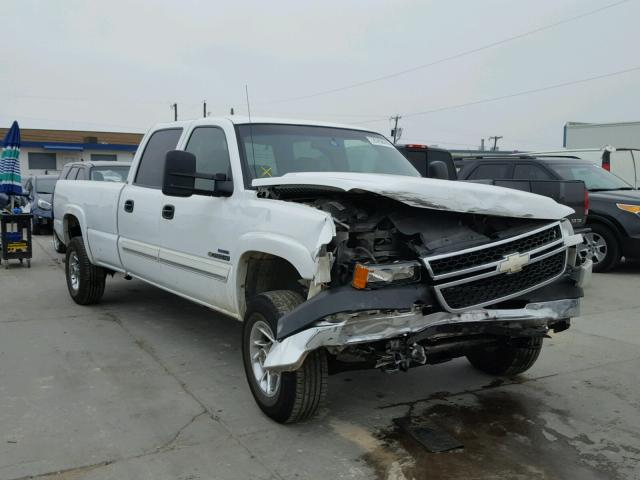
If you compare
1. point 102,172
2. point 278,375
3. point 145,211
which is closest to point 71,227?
point 145,211

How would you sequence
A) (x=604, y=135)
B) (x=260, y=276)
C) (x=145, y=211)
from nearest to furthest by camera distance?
(x=260, y=276) < (x=145, y=211) < (x=604, y=135)

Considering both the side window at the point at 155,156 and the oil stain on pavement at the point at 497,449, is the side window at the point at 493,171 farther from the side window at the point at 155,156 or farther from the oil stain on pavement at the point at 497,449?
the oil stain on pavement at the point at 497,449

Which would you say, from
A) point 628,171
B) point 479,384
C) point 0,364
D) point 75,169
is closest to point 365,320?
point 479,384

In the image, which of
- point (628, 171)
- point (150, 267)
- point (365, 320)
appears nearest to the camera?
point (365, 320)

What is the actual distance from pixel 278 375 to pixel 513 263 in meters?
1.58

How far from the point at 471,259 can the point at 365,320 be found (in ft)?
2.39

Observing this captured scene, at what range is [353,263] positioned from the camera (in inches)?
134

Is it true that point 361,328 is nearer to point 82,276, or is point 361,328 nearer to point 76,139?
point 82,276

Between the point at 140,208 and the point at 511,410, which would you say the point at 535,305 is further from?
the point at 140,208

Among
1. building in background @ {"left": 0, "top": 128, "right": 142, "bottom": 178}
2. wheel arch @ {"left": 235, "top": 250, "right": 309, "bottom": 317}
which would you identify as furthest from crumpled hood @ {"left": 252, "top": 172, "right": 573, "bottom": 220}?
building in background @ {"left": 0, "top": 128, "right": 142, "bottom": 178}

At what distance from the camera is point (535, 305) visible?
12.2 feet

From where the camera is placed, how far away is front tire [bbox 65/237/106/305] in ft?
23.0

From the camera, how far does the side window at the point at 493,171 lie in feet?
35.0

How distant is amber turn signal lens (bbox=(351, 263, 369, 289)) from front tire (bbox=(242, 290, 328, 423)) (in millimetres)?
523
